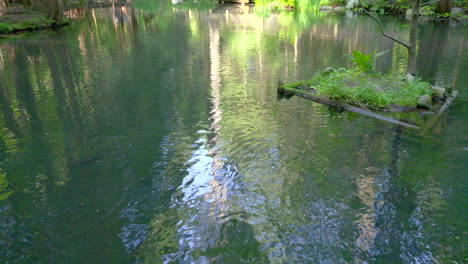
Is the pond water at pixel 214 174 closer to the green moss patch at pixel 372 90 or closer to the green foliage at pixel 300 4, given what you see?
the green moss patch at pixel 372 90

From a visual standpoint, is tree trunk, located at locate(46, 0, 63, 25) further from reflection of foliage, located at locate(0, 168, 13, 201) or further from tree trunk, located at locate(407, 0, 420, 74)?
tree trunk, located at locate(407, 0, 420, 74)

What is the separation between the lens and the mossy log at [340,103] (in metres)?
9.76

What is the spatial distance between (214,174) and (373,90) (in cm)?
578

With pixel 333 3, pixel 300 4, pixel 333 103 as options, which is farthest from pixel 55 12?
pixel 333 3

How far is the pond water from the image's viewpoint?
5.55 meters

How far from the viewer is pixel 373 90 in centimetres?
1100

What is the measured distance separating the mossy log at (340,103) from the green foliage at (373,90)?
0.67 feet

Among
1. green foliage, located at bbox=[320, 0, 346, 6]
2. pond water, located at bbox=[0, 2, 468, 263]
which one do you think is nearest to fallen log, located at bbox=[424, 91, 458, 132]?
pond water, located at bbox=[0, 2, 468, 263]

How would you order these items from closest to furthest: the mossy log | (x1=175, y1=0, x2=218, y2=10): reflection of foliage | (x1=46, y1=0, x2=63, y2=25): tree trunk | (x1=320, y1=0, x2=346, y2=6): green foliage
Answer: the mossy log
(x1=46, y1=0, x2=63, y2=25): tree trunk
(x1=320, y1=0, x2=346, y2=6): green foliage
(x1=175, y1=0, x2=218, y2=10): reflection of foliage

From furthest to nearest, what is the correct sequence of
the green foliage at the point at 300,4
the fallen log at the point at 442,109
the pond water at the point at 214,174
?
the green foliage at the point at 300,4 → the fallen log at the point at 442,109 → the pond water at the point at 214,174

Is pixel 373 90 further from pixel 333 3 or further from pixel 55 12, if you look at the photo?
pixel 333 3

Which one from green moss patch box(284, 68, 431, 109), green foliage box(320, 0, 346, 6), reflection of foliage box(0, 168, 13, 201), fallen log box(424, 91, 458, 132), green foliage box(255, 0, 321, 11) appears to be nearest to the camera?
reflection of foliage box(0, 168, 13, 201)

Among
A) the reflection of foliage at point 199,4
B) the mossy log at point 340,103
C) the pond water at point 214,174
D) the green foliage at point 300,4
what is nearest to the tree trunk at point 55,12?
the pond water at point 214,174

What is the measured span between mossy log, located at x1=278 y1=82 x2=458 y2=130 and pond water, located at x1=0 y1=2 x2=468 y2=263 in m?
0.23
